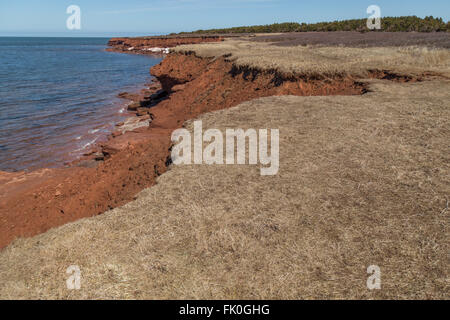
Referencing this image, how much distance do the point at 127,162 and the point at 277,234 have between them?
7372mm

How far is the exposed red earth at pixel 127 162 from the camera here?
8422 millimetres

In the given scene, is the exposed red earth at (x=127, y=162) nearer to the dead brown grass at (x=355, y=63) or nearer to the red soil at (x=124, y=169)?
the red soil at (x=124, y=169)

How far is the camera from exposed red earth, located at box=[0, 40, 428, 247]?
8.42 m

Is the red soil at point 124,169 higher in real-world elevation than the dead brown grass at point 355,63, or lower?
lower

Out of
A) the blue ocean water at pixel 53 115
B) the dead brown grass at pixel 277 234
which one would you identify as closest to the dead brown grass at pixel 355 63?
the dead brown grass at pixel 277 234

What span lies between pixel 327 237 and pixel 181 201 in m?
2.56

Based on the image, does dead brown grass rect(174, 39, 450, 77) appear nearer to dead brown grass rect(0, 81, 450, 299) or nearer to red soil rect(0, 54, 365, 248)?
red soil rect(0, 54, 365, 248)

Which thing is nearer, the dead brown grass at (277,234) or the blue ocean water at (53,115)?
the dead brown grass at (277,234)

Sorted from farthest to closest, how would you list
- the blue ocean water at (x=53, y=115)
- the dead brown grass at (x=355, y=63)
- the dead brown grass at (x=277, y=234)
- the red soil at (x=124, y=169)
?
the blue ocean water at (x=53, y=115) < the dead brown grass at (x=355, y=63) < the red soil at (x=124, y=169) < the dead brown grass at (x=277, y=234)

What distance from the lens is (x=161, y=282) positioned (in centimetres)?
362
